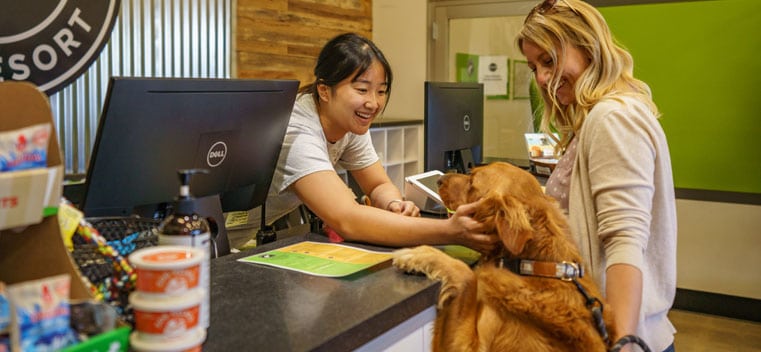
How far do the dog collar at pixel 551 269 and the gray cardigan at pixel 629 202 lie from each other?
8 cm

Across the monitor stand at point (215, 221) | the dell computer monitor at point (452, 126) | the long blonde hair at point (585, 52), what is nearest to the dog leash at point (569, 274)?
the long blonde hair at point (585, 52)

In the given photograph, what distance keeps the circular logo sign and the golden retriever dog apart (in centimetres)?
257

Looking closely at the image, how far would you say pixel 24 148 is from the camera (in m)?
0.84

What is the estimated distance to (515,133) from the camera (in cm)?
564

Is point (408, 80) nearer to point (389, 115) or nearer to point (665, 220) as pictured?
point (389, 115)

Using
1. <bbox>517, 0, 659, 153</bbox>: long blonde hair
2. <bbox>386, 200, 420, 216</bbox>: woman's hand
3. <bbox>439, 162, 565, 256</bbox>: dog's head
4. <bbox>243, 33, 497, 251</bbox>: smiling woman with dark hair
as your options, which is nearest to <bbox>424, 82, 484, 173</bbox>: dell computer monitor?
<bbox>243, 33, 497, 251</bbox>: smiling woman with dark hair

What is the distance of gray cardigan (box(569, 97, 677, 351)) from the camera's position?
1.48m

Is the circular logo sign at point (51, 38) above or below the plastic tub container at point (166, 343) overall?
above

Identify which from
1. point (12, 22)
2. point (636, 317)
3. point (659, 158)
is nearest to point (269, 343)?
point (636, 317)

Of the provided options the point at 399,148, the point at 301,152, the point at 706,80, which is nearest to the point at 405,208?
the point at 301,152

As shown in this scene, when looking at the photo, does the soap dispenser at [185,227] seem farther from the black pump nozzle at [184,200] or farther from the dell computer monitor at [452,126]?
the dell computer monitor at [452,126]

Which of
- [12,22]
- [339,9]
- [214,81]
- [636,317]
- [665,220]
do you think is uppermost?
[339,9]

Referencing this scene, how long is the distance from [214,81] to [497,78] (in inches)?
171

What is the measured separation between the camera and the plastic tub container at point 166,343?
876mm
